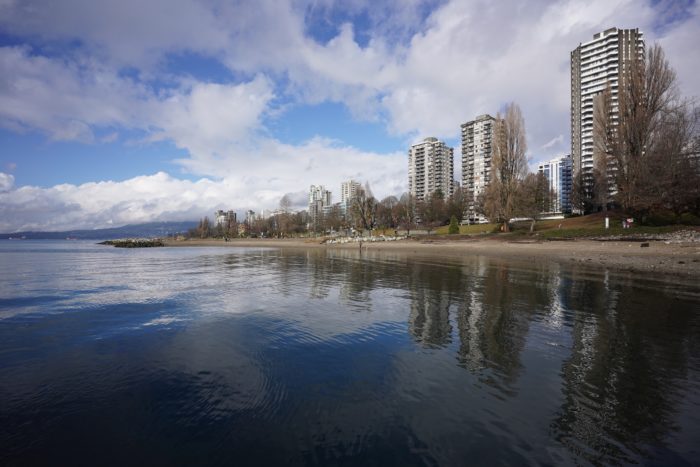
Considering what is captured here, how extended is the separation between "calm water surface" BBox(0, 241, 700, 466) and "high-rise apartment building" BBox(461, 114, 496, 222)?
5132 inches

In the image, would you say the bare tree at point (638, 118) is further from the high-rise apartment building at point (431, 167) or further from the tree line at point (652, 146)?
the high-rise apartment building at point (431, 167)

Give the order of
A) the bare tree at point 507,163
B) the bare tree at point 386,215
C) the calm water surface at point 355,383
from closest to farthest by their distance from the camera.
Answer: the calm water surface at point 355,383, the bare tree at point 507,163, the bare tree at point 386,215

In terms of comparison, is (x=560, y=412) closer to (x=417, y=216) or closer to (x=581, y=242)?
(x=581, y=242)

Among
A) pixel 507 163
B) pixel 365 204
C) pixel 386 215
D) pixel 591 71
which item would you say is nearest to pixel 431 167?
pixel 386 215

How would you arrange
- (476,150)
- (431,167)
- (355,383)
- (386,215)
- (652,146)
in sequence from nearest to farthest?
(355,383) → (652,146) → (386,215) → (476,150) → (431,167)

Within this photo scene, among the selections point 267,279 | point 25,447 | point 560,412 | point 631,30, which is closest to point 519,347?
point 560,412

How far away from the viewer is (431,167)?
6511 inches

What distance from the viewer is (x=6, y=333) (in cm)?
977

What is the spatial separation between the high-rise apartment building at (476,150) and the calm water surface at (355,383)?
130 metres

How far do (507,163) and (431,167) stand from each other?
11427cm

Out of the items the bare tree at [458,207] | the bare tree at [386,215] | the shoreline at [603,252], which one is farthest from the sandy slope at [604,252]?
the bare tree at [386,215]

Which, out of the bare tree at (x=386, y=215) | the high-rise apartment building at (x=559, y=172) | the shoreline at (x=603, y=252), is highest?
the high-rise apartment building at (x=559, y=172)

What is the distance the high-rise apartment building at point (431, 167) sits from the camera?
163750mm

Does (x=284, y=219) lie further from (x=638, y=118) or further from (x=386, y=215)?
(x=638, y=118)
